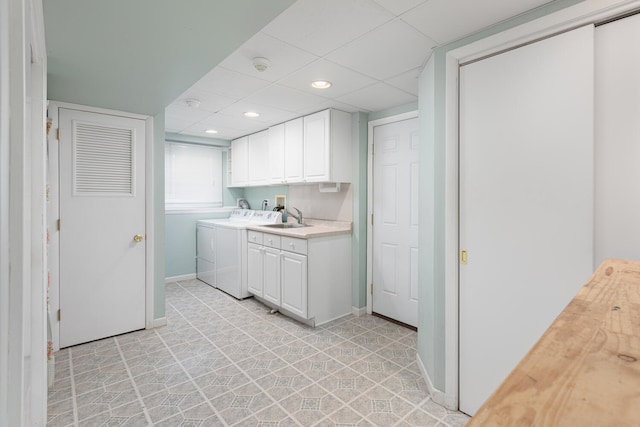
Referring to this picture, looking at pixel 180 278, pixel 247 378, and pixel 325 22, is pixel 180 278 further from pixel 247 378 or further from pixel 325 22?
pixel 325 22

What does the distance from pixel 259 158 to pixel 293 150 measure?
0.90 m

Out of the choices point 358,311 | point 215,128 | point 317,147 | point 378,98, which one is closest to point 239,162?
point 215,128

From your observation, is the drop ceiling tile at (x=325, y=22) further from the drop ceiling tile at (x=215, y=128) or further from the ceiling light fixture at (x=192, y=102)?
the drop ceiling tile at (x=215, y=128)

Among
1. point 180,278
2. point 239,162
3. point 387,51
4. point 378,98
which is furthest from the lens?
point 239,162

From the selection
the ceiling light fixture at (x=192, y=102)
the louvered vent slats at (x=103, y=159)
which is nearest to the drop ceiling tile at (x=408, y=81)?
the ceiling light fixture at (x=192, y=102)

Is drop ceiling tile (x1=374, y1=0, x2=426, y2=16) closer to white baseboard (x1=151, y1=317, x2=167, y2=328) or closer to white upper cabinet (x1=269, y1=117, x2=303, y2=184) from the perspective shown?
white upper cabinet (x1=269, y1=117, x2=303, y2=184)

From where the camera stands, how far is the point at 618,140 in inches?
53.7

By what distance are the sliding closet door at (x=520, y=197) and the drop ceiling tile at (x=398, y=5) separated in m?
0.52

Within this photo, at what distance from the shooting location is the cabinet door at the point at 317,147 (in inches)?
127

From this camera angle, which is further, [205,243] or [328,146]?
[205,243]

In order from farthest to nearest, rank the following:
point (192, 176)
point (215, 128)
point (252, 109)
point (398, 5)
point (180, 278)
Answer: point (192, 176) → point (180, 278) → point (215, 128) → point (252, 109) → point (398, 5)

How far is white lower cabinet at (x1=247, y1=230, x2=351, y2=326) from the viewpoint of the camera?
304 cm

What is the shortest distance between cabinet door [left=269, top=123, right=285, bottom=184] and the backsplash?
39 centimetres

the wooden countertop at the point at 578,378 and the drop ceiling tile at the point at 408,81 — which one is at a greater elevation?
Result: the drop ceiling tile at the point at 408,81
